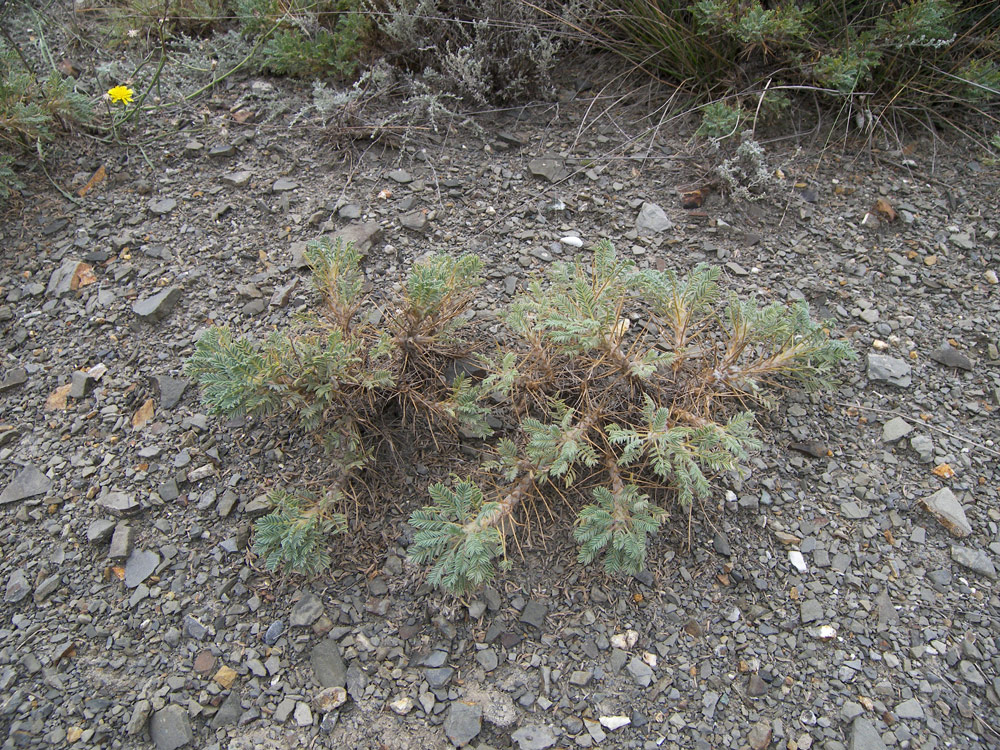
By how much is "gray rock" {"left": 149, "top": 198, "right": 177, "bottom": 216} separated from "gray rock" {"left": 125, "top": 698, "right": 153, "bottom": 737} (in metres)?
1.96

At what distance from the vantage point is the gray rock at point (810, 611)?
6.85ft

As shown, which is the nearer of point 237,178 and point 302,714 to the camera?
point 302,714

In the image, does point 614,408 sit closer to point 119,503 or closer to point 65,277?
point 119,503

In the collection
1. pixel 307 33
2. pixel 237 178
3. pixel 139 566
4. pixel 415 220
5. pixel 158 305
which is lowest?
pixel 139 566

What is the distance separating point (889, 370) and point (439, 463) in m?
1.65

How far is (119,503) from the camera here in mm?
2305

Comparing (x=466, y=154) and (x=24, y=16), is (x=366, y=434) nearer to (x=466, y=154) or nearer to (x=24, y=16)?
(x=466, y=154)

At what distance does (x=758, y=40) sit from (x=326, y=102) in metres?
1.88

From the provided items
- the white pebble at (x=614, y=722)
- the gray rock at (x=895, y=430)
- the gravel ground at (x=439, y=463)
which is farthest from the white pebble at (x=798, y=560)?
the white pebble at (x=614, y=722)

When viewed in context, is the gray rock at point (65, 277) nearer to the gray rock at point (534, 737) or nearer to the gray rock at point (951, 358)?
the gray rock at point (534, 737)

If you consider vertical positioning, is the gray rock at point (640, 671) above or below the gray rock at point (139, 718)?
below

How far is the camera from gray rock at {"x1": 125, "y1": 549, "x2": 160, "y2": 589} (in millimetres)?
2182

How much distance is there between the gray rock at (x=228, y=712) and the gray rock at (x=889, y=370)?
233cm

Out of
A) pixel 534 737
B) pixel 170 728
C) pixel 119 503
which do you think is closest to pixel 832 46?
pixel 534 737
